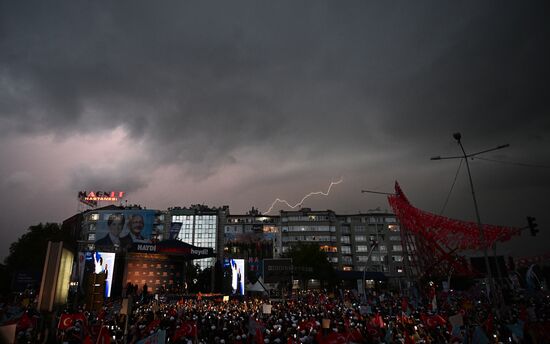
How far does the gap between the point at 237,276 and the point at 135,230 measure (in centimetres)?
5363

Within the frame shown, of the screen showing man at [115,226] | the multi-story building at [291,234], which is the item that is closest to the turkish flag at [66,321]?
the screen showing man at [115,226]

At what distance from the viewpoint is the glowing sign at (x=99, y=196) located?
104m

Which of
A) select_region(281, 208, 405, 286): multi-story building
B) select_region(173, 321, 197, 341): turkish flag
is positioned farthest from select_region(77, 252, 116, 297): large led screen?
select_region(281, 208, 405, 286): multi-story building

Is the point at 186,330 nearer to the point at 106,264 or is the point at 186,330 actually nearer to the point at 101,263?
the point at 101,263

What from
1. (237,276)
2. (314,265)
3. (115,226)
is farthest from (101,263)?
(115,226)

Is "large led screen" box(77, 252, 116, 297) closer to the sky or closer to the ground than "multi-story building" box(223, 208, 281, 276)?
closer to the ground

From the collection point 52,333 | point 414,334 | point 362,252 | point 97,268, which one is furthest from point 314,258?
point 52,333

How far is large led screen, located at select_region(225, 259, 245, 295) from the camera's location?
53219 millimetres

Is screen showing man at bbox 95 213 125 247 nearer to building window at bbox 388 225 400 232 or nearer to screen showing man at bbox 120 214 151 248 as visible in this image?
screen showing man at bbox 120 214 151 248

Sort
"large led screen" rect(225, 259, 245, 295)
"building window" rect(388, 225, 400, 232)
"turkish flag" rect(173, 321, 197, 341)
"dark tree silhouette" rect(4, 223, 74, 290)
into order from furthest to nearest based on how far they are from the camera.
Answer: "building window" rect(388, 225, 400, 232) → "dark tree silhouette" rect(4, 223, 74, 290) → "large led screen" rect(225, 259, 245, 295) → "turkish flag" rect(173, 321, 197, 341)

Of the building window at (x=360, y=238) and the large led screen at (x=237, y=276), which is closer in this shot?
the large led screen at (x=237, y=276)

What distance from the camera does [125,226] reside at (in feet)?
319

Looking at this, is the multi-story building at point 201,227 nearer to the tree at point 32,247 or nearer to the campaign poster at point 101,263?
the tree at point 32,247

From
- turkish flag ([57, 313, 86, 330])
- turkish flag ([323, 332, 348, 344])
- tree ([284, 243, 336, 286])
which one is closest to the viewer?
turkish flag ([323, 332, 348, 344])
